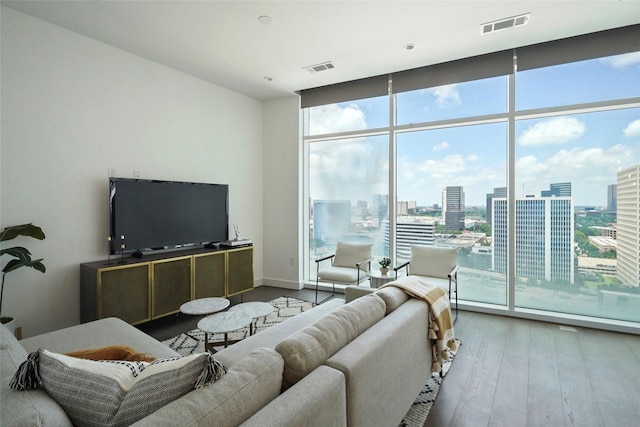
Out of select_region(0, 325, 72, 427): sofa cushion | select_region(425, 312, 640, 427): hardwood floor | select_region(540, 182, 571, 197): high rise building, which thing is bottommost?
select_region(425, 312, 640, 427): hardwood floor

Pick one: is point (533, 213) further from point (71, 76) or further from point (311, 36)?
point (71, 76)

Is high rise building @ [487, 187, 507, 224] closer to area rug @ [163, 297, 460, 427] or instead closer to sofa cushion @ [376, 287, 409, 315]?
area rug @ [163, 297, 460, 427]

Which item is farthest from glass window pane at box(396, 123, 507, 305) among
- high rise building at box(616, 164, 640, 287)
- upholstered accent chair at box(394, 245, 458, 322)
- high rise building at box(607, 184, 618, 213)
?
high rise building at box(616, 164, 640, 287)

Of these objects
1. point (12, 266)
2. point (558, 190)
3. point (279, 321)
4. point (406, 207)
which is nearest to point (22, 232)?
→ point (12, 266)

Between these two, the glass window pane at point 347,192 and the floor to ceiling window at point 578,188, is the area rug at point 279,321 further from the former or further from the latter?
the floor to ceiling window at point 578,188

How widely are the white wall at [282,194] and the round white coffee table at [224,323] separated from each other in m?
2.47

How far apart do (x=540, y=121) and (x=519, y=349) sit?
2620mm

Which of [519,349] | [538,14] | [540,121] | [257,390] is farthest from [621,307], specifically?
[257,390]

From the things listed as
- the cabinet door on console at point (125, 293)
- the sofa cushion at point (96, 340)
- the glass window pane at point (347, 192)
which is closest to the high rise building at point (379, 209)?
the glass window pane at point (347, 192)

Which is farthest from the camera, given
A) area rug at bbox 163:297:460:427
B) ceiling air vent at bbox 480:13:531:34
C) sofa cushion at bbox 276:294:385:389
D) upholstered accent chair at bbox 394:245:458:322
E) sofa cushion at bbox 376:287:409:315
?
upholstered accent chair at bbox 394:245:458:322

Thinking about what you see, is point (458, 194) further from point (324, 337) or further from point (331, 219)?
point (324, 337)

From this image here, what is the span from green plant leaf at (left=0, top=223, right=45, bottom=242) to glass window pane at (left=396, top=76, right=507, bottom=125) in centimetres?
425

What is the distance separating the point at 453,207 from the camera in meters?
4.27

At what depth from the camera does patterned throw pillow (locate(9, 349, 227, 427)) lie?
94cm
